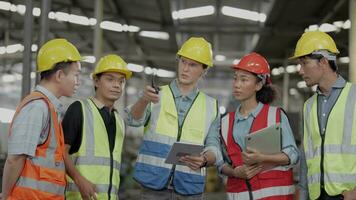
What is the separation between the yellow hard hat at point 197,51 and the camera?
380cm

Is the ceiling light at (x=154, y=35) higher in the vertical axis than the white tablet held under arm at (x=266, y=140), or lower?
higher

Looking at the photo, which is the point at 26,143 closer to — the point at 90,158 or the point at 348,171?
the point at 90,158

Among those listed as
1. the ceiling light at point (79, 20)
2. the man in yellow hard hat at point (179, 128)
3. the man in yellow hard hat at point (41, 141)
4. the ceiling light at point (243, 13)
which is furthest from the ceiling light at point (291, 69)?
the man in yellow hard hat at point (41, 141)

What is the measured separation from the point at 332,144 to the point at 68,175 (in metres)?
1.75

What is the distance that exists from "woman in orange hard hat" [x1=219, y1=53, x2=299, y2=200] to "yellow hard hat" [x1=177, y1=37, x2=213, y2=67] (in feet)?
1.11

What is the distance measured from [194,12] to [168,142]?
9.47 m

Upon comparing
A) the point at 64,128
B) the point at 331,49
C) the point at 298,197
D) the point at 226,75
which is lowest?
the point at 298,197

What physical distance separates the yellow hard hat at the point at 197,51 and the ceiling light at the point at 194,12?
880 centimetres

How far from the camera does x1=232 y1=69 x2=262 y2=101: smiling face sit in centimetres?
354

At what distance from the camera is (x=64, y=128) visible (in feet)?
11.3

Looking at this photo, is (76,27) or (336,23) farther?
(76,27)

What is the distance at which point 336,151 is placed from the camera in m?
3.18

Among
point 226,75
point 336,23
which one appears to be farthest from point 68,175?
point 226,75

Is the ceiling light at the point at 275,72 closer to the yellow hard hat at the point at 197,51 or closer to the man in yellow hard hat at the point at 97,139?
the yellow hard hat at the point at 197,51
